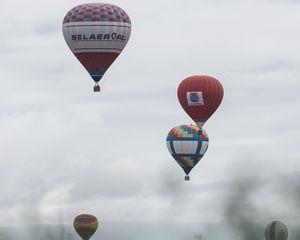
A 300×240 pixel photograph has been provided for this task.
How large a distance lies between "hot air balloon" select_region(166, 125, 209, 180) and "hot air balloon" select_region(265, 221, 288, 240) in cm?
1956

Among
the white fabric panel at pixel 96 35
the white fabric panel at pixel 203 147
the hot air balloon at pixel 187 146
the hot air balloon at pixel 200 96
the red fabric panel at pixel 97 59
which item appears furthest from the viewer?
the white fabric panel at pixel 203 147

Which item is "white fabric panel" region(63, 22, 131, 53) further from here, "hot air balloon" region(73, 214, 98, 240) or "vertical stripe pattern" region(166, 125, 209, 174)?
"hot air balloon" region(73, 214, 98, 240)

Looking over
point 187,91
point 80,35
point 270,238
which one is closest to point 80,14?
point 80,35

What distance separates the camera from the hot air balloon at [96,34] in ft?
367

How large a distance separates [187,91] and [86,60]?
36.3ft

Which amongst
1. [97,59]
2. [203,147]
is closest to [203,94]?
[97,59]

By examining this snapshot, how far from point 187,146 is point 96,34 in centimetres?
2229

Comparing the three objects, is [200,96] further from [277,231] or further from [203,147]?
[277,231]

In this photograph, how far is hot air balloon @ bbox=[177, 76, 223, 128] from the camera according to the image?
119 meters

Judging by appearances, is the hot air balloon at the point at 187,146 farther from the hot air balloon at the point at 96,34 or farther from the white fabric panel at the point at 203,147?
the hot air balloon at the point at 96,34

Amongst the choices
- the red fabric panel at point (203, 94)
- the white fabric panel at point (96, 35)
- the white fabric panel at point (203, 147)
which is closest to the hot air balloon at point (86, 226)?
the white fabric panel at point (203, 147)

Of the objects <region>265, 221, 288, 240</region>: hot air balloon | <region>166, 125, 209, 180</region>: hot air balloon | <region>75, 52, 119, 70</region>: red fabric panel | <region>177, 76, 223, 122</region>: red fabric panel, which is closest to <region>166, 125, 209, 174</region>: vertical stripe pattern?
<region>166, 125, 209, 180</region>: hot air balloon

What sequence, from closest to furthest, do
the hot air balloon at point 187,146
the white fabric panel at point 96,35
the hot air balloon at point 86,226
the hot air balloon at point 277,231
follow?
1. the hot air balloon at point 277,231
2. the white fabric panel at point 96,35
3. the hot air balloon at point 187,146
4. the hot air balloon at point 86,226

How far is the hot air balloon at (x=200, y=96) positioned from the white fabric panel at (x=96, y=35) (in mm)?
9195
